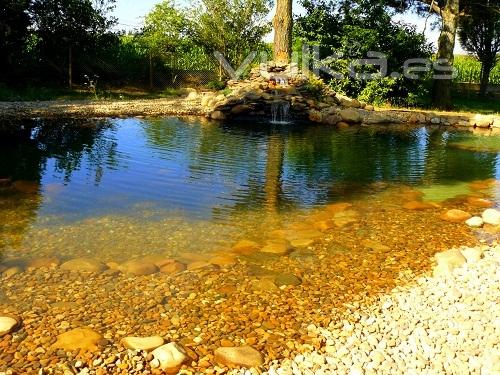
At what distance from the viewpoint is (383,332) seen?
352 centimetres

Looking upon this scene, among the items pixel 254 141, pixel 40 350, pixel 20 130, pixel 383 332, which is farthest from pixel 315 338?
pixel 20 130

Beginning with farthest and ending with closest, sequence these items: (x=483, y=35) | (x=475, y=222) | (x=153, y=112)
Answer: (x=483, y=35), (x=153, y=112), (x=475, y=222)

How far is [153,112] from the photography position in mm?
14539

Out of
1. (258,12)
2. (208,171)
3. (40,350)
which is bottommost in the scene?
(40,350)

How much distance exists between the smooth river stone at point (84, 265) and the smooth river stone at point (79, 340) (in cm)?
105

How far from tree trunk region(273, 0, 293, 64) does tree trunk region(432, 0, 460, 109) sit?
19.9 ft

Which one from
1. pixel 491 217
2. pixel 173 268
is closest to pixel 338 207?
pixel 491 217

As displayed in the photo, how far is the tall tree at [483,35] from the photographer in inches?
802

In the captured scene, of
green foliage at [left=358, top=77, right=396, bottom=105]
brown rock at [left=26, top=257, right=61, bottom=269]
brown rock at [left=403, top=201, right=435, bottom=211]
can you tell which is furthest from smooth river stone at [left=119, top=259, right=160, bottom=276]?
green foliage at [left=358, top=77, right=396, bottom=105]

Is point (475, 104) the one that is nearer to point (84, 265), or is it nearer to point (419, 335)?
point (419, 335)

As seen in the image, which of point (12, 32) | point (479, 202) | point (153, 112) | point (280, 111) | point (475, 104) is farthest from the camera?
point (475, 104)

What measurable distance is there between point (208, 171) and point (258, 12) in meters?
14.9

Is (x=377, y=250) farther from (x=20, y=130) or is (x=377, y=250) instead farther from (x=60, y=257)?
(x=20, y=130)

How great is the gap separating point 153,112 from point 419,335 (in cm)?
1222
